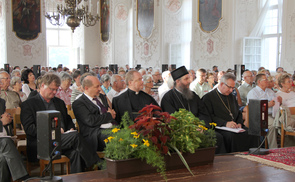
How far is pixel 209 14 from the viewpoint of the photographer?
16844 millimetres

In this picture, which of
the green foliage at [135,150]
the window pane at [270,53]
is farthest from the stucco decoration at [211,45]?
the green foliage at [135,150]

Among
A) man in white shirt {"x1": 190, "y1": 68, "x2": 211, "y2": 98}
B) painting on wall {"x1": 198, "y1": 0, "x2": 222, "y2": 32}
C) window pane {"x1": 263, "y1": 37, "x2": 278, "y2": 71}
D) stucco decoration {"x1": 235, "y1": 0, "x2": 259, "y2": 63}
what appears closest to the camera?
man in white shirt {"x1": 190, "y1": 68, "x2": 211, "y2": 98}

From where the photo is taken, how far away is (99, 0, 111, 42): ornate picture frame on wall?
26172 mm

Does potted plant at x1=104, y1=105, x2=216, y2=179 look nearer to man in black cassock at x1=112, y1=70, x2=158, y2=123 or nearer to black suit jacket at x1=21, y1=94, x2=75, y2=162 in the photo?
black suit jacket at x1=21, y1=94, x2=75, y2=162

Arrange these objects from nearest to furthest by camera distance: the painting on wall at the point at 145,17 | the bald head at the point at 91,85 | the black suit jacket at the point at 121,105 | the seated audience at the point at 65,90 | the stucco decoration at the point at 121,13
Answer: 1. the bald head at the point at 91,85
2. the black suit jacket at the point at 121,105
3. the seated audience at the point at 65,90
4. the painting on wall at the point at 145,17
5. the stucco decoration at the point at 121,13

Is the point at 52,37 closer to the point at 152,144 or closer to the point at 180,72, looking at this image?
the point at 180,72

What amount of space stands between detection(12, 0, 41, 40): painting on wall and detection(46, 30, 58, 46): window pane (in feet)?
27.5

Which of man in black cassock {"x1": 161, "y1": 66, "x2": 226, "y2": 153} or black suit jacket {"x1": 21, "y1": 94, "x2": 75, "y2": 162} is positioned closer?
black suit jacket {"x1": 21, "y1": 94, "x2": 75, "y2": 162}

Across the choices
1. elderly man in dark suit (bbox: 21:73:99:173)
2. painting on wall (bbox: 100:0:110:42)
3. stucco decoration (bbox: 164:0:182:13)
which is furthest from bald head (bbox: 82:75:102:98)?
painting on wall (bbox: 100:0:110:42)

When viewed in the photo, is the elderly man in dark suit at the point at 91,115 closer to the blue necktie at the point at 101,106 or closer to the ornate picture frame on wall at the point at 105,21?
the blue necktie at the point at 101,106

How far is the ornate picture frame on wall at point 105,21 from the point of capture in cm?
2617

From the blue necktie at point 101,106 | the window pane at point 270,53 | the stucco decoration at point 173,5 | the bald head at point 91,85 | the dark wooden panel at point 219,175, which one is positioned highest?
the stucco decoration at point 173,5

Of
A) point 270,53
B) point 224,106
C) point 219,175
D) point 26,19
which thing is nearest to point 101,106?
point 224,106

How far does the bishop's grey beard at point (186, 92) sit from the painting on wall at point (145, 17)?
15.3 meters
